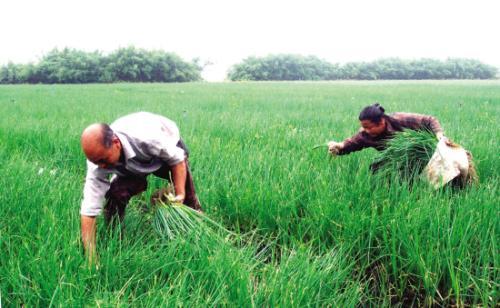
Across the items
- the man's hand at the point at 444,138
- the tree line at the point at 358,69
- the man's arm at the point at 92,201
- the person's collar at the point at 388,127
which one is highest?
the tree line at the point at 358,69

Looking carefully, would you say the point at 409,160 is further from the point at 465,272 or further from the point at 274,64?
the point at 274,64

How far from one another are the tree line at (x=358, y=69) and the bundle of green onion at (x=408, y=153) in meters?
49.1

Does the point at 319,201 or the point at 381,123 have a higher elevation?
the point at 381,123

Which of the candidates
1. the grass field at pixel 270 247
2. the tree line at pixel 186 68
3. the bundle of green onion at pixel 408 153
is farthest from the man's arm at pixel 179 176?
the tree line at pixel 186 68

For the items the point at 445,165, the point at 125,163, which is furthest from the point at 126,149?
the point at 445,165

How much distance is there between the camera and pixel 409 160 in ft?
9.74

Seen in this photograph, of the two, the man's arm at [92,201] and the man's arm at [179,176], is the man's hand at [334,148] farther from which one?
the man's arm at [92,201]

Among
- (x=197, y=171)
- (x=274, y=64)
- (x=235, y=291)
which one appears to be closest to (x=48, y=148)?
(x=197, y=171)

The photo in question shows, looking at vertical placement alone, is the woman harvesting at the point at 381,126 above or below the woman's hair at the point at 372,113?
below

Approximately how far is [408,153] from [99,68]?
4044 cm

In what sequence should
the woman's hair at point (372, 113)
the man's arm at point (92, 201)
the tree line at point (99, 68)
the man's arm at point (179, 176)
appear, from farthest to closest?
the tree line at point (99, 68) → the woman's hair at point (372, 113) → the man's arm at point (179, 176) → the man's arm at point (92, 201)

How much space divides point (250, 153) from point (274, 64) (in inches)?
2019

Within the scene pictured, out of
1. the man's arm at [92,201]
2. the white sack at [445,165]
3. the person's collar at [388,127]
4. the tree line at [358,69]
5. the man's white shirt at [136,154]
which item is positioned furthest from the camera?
the tree line at [358,69]

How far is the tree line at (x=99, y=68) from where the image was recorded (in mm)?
38812
